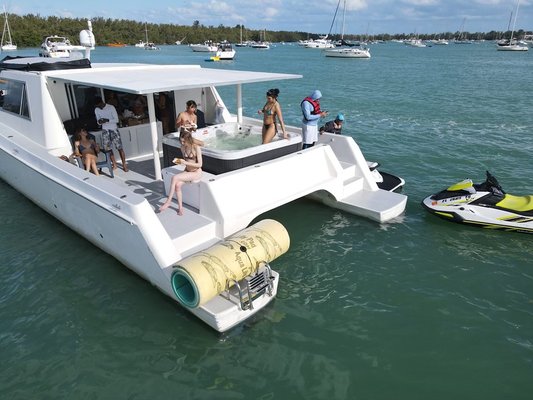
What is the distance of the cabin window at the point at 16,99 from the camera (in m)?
8.03

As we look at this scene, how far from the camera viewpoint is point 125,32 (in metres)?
113

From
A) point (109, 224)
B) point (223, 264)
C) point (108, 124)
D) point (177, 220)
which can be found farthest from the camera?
point (108, 124)

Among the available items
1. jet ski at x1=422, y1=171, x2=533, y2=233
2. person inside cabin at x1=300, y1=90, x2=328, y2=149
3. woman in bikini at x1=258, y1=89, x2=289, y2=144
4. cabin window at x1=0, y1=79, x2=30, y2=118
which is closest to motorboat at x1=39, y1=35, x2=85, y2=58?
cabin window at x1=0, y1=79, x2=30, y2=118

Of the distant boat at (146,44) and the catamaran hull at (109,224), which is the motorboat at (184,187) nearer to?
the catamaran hull at (109,224)

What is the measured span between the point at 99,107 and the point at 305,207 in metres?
4.42

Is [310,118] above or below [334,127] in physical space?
above

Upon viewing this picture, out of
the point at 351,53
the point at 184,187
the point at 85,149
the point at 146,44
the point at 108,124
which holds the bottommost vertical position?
the point at 184,187

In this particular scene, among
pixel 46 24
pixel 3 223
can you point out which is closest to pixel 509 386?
pixel 3 223

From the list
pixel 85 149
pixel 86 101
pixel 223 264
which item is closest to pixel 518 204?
pixel 223 264

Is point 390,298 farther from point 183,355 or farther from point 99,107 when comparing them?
point 99,107

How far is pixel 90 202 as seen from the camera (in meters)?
5.70

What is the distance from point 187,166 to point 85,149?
7.68 ft

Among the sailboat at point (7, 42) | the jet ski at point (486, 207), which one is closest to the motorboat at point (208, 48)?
the sailboat at point (7, 42)

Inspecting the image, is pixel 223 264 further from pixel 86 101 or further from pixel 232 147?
pixel 86 101
